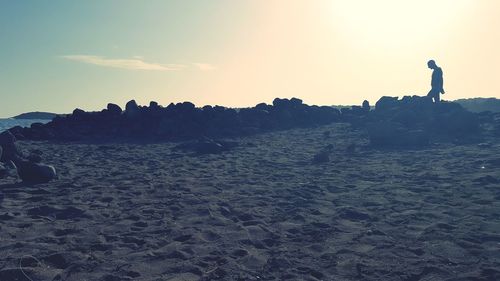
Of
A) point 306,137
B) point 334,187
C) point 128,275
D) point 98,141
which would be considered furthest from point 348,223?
point 98,141

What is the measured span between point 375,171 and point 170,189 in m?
4.89

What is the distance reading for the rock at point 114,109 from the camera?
20694 millimetres

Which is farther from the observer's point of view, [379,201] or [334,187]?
[334,187]

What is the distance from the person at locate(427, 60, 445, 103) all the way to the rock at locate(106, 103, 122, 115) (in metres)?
14.4

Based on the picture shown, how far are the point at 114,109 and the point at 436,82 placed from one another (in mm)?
14888

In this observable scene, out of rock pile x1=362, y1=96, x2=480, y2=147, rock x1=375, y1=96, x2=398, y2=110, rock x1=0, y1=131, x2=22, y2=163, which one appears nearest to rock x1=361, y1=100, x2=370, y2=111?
rock x1=375, y1=96, x2=398, y2=110

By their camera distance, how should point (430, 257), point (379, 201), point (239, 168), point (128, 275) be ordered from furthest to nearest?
point (239, 168) → point (379, 201) → point (430, 257) → point (128, 275)

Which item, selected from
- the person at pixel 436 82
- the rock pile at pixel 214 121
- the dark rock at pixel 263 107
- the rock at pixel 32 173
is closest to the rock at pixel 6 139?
the rock at pixel 32 173

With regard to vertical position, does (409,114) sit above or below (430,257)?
above

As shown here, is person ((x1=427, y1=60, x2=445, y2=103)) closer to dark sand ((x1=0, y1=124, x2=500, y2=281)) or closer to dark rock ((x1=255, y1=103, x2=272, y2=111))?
dark sand ((x1=0, y1=124, x2=500, y2=281))

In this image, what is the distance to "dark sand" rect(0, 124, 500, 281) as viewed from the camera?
4668 millimetres

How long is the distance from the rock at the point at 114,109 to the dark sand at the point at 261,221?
29.9 feet

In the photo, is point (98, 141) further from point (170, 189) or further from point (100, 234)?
point (100, 234)

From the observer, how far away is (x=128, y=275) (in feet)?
14.7
